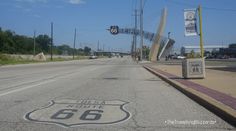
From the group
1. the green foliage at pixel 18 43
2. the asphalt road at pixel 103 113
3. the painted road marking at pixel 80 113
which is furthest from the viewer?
the green foliage at pixel 18 43

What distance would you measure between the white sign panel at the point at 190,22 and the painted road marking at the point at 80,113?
31.1 feet

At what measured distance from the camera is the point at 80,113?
32.2 feet

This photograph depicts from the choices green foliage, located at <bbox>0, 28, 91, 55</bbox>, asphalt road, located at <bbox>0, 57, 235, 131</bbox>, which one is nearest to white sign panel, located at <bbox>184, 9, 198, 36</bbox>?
asphalt road, located at <bbox>0, 57, 235, 131</bbox>

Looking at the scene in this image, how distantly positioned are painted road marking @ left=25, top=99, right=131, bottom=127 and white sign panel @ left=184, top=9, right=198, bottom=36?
947 cm

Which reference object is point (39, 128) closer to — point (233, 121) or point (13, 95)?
point (233, 121)

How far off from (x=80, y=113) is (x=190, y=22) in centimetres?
1202

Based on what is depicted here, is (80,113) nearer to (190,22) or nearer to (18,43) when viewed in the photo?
(190,22)

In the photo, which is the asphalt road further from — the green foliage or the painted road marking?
the green foliage

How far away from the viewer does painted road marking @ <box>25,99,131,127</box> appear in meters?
8.77

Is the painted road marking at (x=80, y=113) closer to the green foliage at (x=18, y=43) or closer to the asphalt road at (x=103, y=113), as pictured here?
the asphalt road at (x=103, y=113)

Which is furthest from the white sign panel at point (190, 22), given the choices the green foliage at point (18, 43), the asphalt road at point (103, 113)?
the green foliage at point (18, 43)

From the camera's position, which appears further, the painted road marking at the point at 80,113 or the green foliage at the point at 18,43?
the green foliage at the point at 18,43

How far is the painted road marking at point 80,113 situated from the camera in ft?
28.8

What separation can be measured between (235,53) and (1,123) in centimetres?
10443
